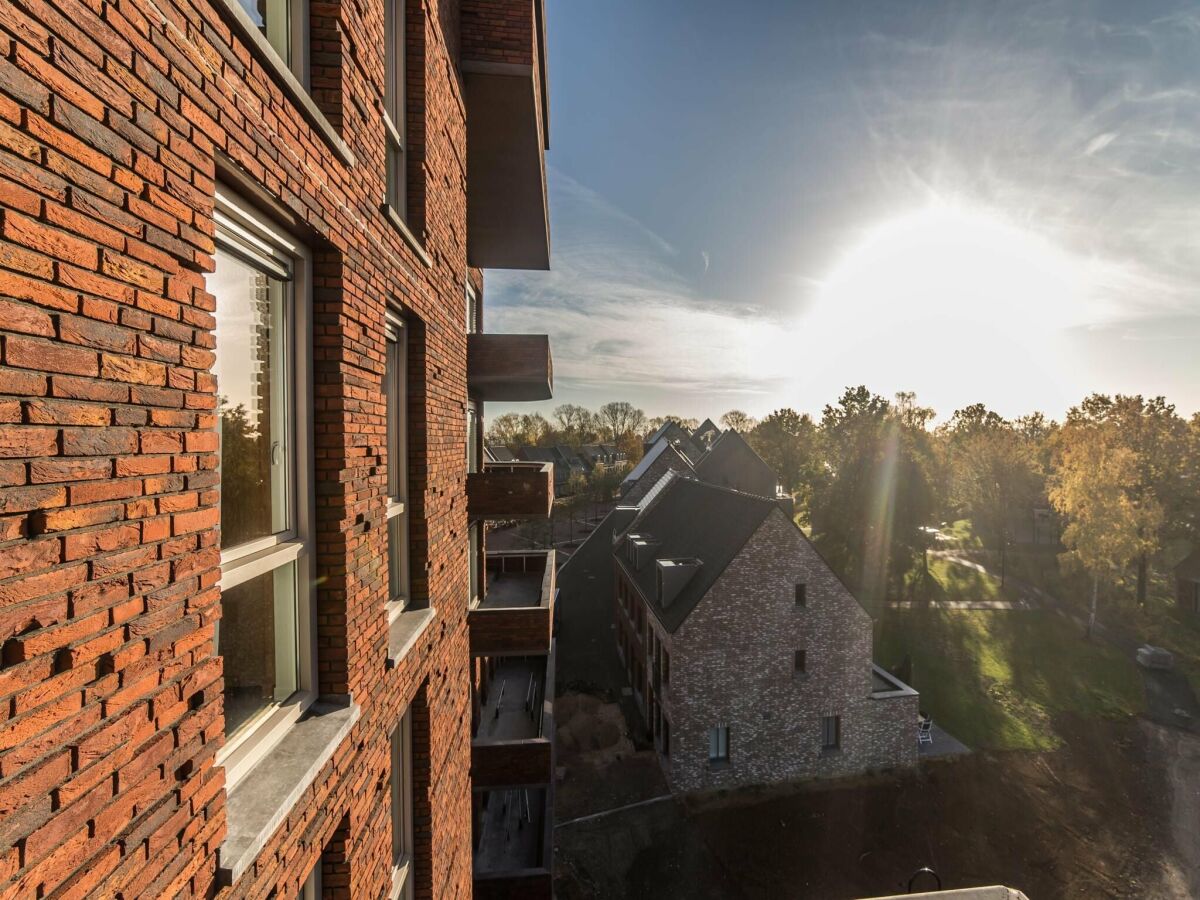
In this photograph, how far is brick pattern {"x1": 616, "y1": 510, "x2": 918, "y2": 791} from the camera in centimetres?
1458

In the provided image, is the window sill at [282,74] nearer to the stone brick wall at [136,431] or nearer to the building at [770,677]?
the stone brick wall at [136,431]

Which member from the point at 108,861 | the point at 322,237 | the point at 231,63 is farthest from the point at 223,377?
the point at 108,861

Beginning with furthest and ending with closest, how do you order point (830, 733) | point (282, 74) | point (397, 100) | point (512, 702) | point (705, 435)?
point (705, 435), point (830, 733), point (512, 702), point (397, 100), point (282, 74)

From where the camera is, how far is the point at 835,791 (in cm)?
1459

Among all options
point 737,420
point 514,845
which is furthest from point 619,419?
point 514,845

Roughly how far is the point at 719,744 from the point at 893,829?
4413 mm

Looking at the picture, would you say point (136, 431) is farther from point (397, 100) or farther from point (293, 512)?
point (397, 100)

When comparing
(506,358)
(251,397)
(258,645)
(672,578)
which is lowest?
(672,578)

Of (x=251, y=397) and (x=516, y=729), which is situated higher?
(x=251, y=397)

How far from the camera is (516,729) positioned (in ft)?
32.5

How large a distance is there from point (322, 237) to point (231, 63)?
2.69 ft

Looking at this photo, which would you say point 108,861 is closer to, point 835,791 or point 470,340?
point 470,340

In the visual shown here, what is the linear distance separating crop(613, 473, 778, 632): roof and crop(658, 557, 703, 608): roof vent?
0.12m

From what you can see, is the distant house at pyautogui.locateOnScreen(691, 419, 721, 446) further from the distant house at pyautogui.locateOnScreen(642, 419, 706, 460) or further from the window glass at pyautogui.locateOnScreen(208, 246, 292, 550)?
the window glass at pyautogui.locateOnScreen(208, 246, 292, 550)
